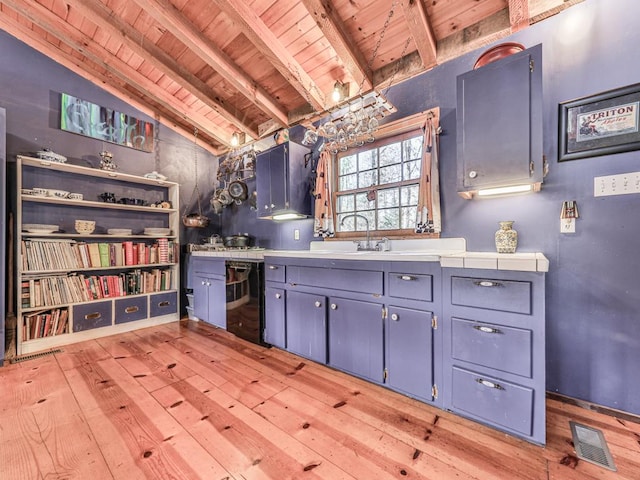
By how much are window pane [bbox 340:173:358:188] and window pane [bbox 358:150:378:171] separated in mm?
122

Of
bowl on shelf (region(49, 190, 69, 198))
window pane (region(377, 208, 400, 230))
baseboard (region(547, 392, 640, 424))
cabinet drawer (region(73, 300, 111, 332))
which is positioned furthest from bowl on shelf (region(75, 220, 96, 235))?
baseboard (region(547, 392, 640, 424))

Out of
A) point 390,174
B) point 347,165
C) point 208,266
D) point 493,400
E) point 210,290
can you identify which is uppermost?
point 347,165

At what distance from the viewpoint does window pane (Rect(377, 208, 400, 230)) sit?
2.52 meters

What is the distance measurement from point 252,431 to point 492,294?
1.51m

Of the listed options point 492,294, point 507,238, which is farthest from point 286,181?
point 492,294

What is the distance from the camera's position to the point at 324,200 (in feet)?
9.36

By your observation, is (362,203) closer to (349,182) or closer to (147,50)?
(349,182)

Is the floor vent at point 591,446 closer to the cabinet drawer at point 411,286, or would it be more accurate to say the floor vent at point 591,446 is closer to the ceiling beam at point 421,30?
the cabinet drawer at point 411,286

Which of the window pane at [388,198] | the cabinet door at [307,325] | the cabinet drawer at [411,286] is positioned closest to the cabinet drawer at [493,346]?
the cabinet drawer at [411,286]

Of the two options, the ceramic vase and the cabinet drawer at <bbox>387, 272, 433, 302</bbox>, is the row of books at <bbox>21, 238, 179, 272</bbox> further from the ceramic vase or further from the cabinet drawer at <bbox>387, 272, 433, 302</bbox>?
the ceramic vase

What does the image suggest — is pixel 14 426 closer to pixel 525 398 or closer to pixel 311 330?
pixel 311 330

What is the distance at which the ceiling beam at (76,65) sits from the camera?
8.95 feet

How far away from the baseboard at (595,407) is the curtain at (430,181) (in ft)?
4.36

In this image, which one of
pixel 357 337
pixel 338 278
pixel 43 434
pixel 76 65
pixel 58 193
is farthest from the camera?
→ pixel 76 65
